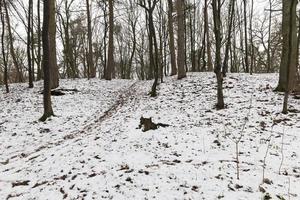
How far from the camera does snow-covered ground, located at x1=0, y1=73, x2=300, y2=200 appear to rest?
5922mm

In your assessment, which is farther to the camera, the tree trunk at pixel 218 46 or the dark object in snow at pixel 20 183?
the tree trunk at pixel 218 46

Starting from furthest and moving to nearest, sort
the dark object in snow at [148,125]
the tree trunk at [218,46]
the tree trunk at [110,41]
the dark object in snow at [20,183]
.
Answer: the tree trunk at [110,41], the tree trunk at [218,46], the dark object in snow at [148,125], the dark object in snow at [20,183]

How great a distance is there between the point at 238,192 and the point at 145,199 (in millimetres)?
1775

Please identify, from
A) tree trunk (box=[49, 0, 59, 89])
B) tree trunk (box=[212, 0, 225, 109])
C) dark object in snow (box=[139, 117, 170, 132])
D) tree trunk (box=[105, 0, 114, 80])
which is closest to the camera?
dark object in snow (box=[139, 117, 170, 132])

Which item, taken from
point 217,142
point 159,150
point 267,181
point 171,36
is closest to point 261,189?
point 267,181

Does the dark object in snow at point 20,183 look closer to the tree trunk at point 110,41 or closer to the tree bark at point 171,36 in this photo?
the tree bark at point 171,36

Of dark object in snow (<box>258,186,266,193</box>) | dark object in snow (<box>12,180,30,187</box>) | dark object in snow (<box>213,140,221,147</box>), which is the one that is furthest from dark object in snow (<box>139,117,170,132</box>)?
dark object in snow (<box>258,186,266,193</box>)

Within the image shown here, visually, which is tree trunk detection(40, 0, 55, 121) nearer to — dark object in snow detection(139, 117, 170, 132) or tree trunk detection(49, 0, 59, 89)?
dark object in snow detection(139, 117, 170, 132)

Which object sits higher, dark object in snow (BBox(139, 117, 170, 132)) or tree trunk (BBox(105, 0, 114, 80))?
tree trunk (BBox(105, 0, 114, 80))

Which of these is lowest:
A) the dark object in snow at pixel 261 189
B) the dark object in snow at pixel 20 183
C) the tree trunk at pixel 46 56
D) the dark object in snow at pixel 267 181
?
the dark object in snow at pixel 20 183

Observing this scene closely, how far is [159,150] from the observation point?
8.08 meters

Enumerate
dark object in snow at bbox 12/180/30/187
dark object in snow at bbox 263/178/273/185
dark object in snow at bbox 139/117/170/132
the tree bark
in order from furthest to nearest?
the tree bark < dark object in snow at bbox 139/117/170/132 < dark object in snow at bbox 12/180/30/187 < dark object in snow at bbox 263/178/273/185

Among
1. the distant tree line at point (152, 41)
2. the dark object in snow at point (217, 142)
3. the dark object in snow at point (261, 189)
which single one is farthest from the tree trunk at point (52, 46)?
the dark object in snow at point (261, 189)

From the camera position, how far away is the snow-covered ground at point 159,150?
5922 mm
